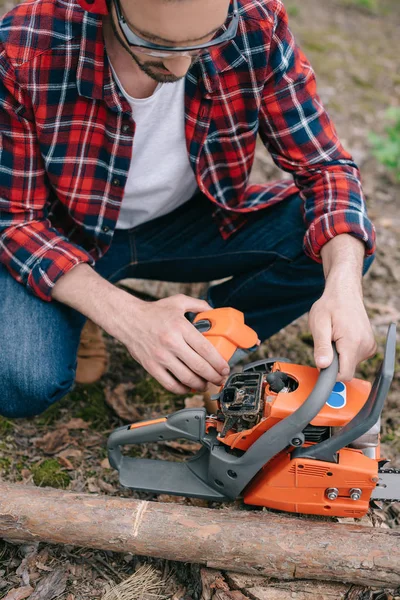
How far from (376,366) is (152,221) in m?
1.47

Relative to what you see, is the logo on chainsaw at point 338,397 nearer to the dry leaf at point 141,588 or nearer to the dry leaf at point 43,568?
the dry leaf at point 141,588

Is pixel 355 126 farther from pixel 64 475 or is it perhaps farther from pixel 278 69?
pixel 64 475

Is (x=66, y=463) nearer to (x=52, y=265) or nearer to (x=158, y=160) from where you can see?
(x=52, y=265)

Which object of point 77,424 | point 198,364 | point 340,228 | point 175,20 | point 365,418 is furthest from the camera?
point 77,424

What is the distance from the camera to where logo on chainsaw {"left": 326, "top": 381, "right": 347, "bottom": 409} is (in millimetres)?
1975

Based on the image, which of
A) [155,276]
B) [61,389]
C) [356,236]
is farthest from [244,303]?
[61,389]

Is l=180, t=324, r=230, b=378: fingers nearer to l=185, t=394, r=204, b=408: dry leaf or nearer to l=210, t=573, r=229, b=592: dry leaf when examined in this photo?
l=210, t=573, r=229, b=592: dry leaf

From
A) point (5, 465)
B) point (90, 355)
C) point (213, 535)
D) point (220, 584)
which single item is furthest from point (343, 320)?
point (5, 465)

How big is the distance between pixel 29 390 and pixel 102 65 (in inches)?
48.8

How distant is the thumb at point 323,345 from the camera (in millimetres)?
1913

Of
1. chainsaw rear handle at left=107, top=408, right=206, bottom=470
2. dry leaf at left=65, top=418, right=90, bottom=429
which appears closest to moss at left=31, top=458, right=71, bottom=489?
dry leaf at left=65, top=418, right=90, bottom=429

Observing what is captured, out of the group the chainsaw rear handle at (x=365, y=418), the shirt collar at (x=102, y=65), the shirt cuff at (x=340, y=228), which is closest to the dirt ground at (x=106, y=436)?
the chainsaw rear handle at (x=365, y=418)

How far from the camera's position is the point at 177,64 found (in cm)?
190

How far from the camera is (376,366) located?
328cm
